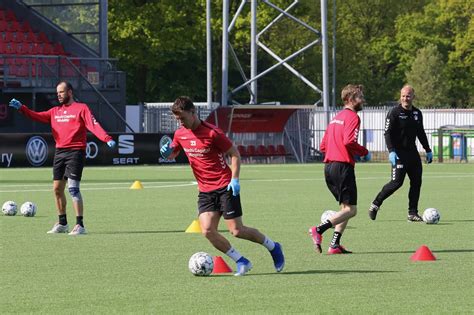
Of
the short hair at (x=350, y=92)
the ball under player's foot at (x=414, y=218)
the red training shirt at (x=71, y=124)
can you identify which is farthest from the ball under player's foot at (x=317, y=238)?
the ball under player's foot at (x=414, y=218)

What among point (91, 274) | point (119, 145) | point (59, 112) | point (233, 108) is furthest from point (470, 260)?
point (233, 108)

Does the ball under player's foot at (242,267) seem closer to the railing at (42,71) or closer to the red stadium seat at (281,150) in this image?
the railing at (42,71)

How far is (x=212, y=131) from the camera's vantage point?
40.7 ft

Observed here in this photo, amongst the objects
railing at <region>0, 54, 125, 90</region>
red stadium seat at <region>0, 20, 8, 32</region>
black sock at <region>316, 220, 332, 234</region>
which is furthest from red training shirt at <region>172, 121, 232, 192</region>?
red stadium seat at <region>0, 20, 8, 32</region>

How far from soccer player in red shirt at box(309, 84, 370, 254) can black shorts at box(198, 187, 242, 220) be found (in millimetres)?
2157

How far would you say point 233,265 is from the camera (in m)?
13.3

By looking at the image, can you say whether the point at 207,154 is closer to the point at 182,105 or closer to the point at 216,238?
the point at 182,105

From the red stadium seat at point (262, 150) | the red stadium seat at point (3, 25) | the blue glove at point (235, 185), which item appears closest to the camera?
the blue glove at point (235, 185)

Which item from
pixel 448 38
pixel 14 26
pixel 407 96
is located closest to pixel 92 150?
pixel 14 26

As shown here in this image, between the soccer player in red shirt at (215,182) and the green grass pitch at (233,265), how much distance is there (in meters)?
0.34

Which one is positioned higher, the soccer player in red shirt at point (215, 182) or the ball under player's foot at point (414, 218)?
the soccer player in red shirt at point (215, 182)

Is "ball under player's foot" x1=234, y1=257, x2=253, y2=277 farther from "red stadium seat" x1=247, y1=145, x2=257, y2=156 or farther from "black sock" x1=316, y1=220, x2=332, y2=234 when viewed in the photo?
"red stadium seat" x1=247, y1=145, x2=257, y2=156

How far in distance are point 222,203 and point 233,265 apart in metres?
1.09

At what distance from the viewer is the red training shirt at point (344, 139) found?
14414mm
